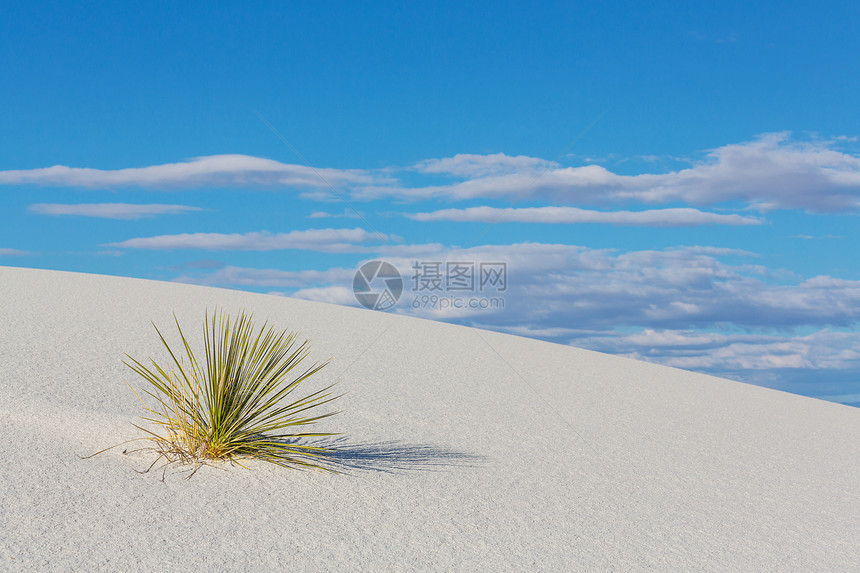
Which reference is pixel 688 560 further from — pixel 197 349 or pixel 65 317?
pixel 65 317

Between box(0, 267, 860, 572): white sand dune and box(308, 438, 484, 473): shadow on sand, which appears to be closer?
box(0, 267, 860, 572): white sand dune

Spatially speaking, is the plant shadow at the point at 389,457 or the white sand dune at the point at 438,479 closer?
the white sand dune at the point at 438,479

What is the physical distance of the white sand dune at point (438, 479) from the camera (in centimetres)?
388

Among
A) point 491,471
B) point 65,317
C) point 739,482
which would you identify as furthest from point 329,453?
point 65,317

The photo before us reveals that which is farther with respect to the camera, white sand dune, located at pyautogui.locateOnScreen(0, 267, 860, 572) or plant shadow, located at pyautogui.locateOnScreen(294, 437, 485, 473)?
plant shadow, located at pyautogui.locateOnScreen(294, 437, 485, 473)

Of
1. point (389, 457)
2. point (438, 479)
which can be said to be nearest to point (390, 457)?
point (389, 457)

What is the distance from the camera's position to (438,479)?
16.9 feet

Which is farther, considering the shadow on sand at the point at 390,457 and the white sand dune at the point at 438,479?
the shadow on sand at the point at 390,457

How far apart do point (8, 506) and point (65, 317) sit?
650cm

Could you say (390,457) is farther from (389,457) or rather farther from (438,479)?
(438,479)

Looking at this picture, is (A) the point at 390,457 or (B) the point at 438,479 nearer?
(B) the point at 438,479

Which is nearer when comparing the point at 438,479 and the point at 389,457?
the point at 438,479

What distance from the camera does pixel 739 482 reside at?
6074mm

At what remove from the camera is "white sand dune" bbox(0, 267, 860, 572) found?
3.88 metres
